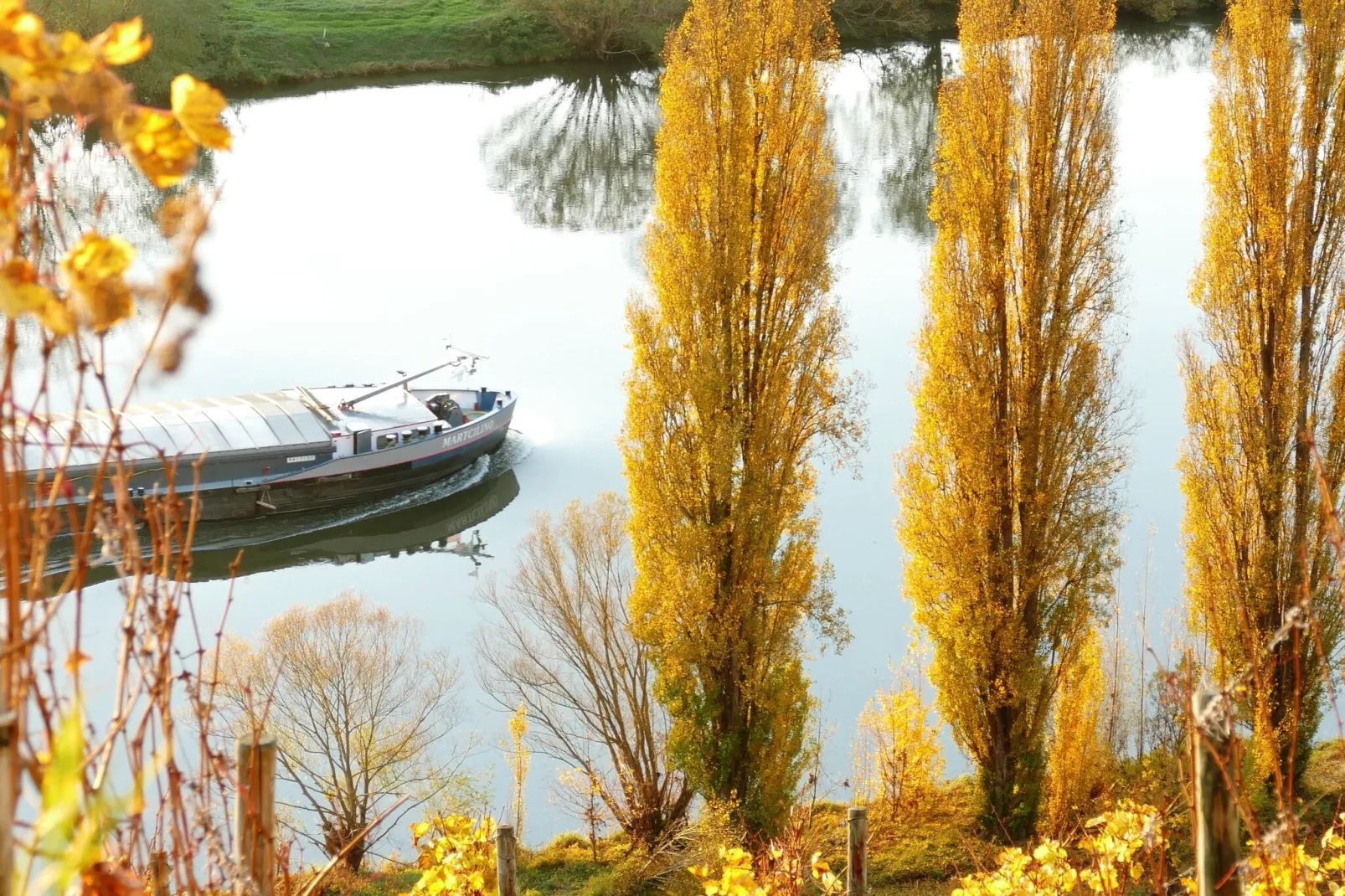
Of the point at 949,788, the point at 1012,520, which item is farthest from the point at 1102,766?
the point at 1012,520

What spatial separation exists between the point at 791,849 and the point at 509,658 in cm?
1046

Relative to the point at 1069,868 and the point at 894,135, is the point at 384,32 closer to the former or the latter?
the point at 894,135

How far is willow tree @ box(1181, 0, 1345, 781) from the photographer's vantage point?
11766mm

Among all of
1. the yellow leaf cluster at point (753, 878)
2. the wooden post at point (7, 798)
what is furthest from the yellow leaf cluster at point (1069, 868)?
the wooden post at point (7, 798)

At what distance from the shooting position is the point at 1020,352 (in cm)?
1159

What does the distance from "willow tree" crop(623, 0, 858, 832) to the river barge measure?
431 inches

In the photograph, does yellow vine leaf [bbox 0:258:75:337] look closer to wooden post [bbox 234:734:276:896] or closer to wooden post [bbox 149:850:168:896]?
wooden post [bbox 234:734:276:896]

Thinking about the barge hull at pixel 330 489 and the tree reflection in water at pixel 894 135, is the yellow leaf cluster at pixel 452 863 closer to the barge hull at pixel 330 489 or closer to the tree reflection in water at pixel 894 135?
the barge hull at pixel 330 489

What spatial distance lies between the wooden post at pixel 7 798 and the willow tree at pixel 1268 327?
11870 mm

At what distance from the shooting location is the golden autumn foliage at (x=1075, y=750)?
12773 mm

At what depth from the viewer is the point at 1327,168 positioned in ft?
38.6

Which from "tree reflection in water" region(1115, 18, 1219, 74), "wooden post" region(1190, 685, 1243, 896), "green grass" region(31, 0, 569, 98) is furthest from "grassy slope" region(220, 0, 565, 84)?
"wooden post" region(1190, 685, 1243, 896)

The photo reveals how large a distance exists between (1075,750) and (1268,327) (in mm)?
4235

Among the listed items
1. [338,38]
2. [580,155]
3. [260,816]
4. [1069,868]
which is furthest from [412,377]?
[260,816]
